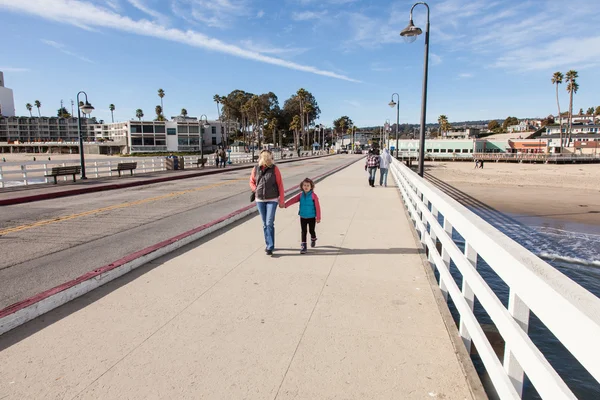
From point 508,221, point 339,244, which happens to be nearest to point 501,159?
point 508,221

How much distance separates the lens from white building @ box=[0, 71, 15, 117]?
148 m

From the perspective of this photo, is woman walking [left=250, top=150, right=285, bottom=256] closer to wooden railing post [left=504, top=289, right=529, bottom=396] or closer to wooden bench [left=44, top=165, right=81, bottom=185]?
wooden railing post [left=504, top=289, right=529, bottom=396]

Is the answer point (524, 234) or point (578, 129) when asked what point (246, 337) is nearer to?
point (524, 234)

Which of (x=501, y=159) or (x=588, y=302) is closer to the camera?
(x=588, y=302)

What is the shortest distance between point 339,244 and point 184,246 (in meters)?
2.74

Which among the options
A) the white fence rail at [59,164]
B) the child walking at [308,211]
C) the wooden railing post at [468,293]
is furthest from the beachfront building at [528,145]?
the wooden railing post at [468,293]

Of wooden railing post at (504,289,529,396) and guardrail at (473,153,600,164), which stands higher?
wooden railing post at (504,289,529,396)

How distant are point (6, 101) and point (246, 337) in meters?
194

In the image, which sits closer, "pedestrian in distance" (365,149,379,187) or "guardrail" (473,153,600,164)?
"pedestrian in distance" (365,149,379,187)

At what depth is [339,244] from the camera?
22.8 ft

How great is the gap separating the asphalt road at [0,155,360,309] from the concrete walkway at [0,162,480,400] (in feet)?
4.07

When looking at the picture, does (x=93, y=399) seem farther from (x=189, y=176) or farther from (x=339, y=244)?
(x=189, y=176)

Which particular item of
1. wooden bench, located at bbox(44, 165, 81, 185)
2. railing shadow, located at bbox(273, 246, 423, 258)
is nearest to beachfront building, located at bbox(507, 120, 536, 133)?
wooden bench, located at bbox(44, 165, 81, 185)

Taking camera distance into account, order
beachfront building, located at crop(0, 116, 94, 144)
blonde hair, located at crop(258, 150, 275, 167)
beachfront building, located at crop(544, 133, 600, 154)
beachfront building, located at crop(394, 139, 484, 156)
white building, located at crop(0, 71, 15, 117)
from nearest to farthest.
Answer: blonde hair, located at crop(258, 150, 275, 167) < beachfront building, located at crop(544, 133, 600, 154) < beachfront building, located at crop(394, 139, 484, 156) < white building, located at crop(0, 71, 15, 117) < beachfront building, located at crop(0, 116, 94, 144)
